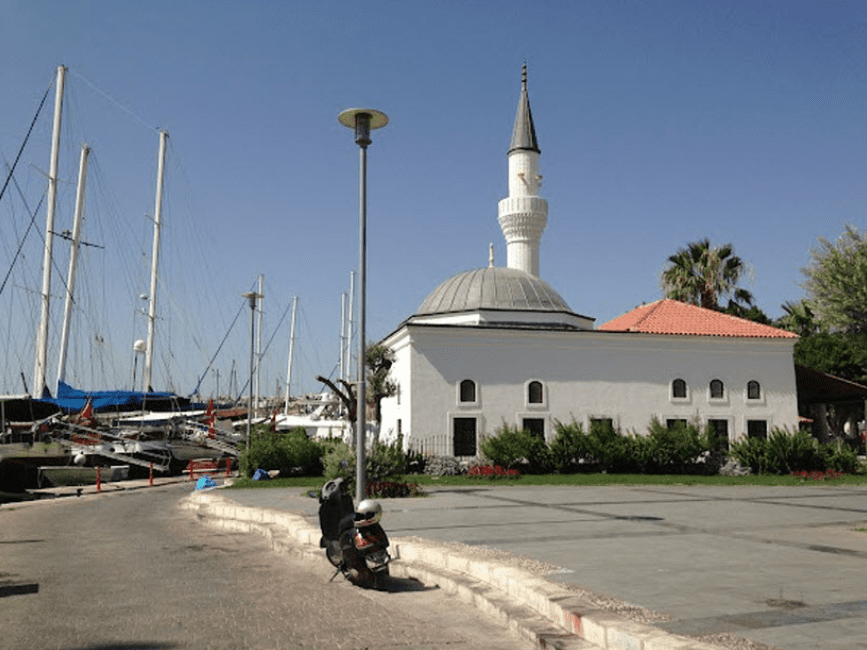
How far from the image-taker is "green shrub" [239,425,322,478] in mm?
27156

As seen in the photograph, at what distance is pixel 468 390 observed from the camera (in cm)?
3097

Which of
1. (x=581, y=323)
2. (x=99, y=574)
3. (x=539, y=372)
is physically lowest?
(x=99, y=574)

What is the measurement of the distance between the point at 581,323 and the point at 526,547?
27.6 metres

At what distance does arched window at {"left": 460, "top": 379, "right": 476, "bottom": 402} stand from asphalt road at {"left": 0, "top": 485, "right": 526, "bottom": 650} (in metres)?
18.3

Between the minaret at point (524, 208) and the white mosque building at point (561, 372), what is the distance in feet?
18.5

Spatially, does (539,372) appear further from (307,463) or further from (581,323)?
(307,463)

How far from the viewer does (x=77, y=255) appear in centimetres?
3944

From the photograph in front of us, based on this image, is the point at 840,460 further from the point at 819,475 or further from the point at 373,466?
the point at 373,466

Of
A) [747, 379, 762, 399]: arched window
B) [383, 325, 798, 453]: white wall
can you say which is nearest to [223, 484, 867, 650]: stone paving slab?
[383, 325, 798, 453]: white wall

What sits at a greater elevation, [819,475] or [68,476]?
[819,475]

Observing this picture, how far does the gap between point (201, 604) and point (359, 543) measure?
5.94 ft

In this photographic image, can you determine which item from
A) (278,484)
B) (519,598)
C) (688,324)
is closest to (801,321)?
(688,324)

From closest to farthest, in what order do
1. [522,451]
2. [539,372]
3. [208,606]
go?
[208,606] < [522,451] < [539,372]

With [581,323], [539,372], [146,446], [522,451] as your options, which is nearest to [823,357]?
[581,323]
